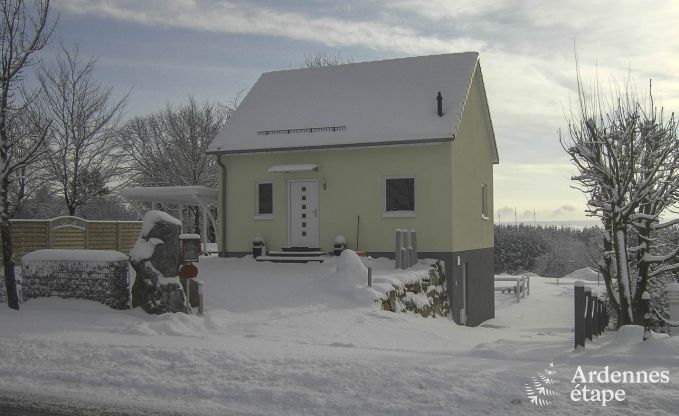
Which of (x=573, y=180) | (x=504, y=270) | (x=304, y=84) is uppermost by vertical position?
(x=304, y=84)

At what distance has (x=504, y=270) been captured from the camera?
60.4m

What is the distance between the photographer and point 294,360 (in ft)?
29.9

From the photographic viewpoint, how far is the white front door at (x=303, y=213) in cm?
2217

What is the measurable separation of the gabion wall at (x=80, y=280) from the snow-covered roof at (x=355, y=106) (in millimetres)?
8842

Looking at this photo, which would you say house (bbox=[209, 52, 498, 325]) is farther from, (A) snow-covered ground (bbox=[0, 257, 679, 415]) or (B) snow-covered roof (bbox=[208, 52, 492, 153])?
(A) snow-covered ground (bbox=[0, 257, 679, 415])

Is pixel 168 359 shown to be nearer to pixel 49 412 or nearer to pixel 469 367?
pixel 49 412

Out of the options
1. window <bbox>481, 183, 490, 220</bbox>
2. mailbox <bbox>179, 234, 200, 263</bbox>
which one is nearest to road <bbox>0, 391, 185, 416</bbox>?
mailbox <bbox>179, 234, 200, 263</bbox>

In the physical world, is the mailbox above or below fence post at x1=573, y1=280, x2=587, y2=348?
above

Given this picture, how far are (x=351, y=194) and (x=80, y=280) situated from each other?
371 inches

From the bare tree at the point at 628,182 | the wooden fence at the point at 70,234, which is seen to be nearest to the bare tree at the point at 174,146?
the wooden fence at the point at 70,234

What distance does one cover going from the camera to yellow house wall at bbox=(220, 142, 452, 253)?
2080 centimetres

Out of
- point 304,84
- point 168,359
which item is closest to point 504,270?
point 304,84

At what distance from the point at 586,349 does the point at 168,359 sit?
6.75 m

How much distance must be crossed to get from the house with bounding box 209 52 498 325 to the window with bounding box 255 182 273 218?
1.5 inches
